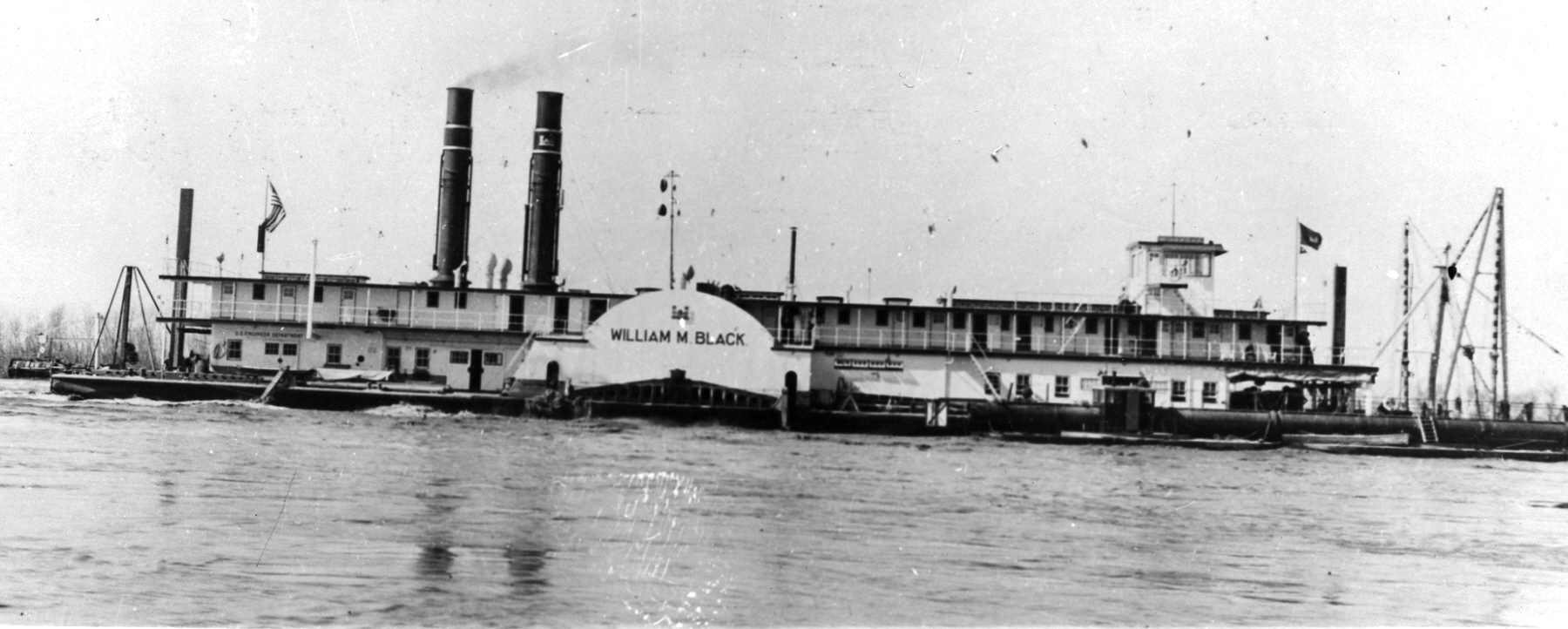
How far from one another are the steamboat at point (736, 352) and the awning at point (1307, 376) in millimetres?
66

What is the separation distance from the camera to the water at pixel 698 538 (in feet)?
39.4

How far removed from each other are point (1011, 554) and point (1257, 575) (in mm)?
2627

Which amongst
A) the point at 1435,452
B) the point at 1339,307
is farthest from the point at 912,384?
the point at 1435,452

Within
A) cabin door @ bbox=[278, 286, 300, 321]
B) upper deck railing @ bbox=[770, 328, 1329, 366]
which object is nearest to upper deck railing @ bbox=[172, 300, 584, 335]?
cabin door @ bbox=[278, 286, 300, 321]

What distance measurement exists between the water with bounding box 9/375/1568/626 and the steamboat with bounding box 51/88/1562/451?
9.85 m

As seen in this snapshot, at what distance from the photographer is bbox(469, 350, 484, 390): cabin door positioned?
43156 millimetres

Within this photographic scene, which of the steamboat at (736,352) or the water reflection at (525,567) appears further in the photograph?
the steamboat at (736,352)

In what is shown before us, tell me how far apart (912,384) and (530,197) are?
45.3 ft

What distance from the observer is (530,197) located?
4653cm

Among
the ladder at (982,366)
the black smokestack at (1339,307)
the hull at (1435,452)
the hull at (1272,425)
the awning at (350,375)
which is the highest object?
the black smokestack at (1339,307)

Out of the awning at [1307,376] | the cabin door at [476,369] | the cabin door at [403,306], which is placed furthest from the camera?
the awning at [1307,376]


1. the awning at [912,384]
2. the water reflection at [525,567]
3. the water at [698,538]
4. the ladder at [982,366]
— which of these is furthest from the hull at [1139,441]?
the water reflection at [525,567]

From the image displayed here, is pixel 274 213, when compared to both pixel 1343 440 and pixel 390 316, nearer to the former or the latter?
pixel 390 316

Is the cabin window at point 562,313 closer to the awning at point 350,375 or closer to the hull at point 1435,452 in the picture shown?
the awning at point 350,375
